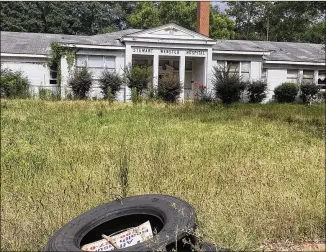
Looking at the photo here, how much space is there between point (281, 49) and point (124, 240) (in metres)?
28.8

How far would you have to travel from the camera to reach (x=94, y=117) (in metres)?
11.8

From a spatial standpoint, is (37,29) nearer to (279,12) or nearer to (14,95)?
(14,95)

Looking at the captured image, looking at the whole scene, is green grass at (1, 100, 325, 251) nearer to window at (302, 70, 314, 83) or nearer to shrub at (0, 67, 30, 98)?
shrub at (0, 67, 30, 98)

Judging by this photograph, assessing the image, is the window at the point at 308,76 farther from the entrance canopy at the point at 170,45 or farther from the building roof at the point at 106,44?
the entrance canopy at the point at 170,45

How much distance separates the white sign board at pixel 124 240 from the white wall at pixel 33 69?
69.7 ft

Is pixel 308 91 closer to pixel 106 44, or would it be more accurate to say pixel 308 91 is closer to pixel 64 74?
pixel 106 44

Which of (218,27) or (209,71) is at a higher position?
(218,27)

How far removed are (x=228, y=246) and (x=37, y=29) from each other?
4920cm

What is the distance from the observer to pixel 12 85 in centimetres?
2078

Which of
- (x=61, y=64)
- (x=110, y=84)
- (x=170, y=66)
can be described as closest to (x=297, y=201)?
(x=110, y=84)

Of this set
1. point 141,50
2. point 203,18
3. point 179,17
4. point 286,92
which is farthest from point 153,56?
point 179,17

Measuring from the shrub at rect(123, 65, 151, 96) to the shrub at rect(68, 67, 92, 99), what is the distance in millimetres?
2217

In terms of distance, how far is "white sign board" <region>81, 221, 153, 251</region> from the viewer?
2.99 meters

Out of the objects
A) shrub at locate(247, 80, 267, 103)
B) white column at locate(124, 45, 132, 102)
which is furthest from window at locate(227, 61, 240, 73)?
white column at locate(124, 45, 132, 102)
